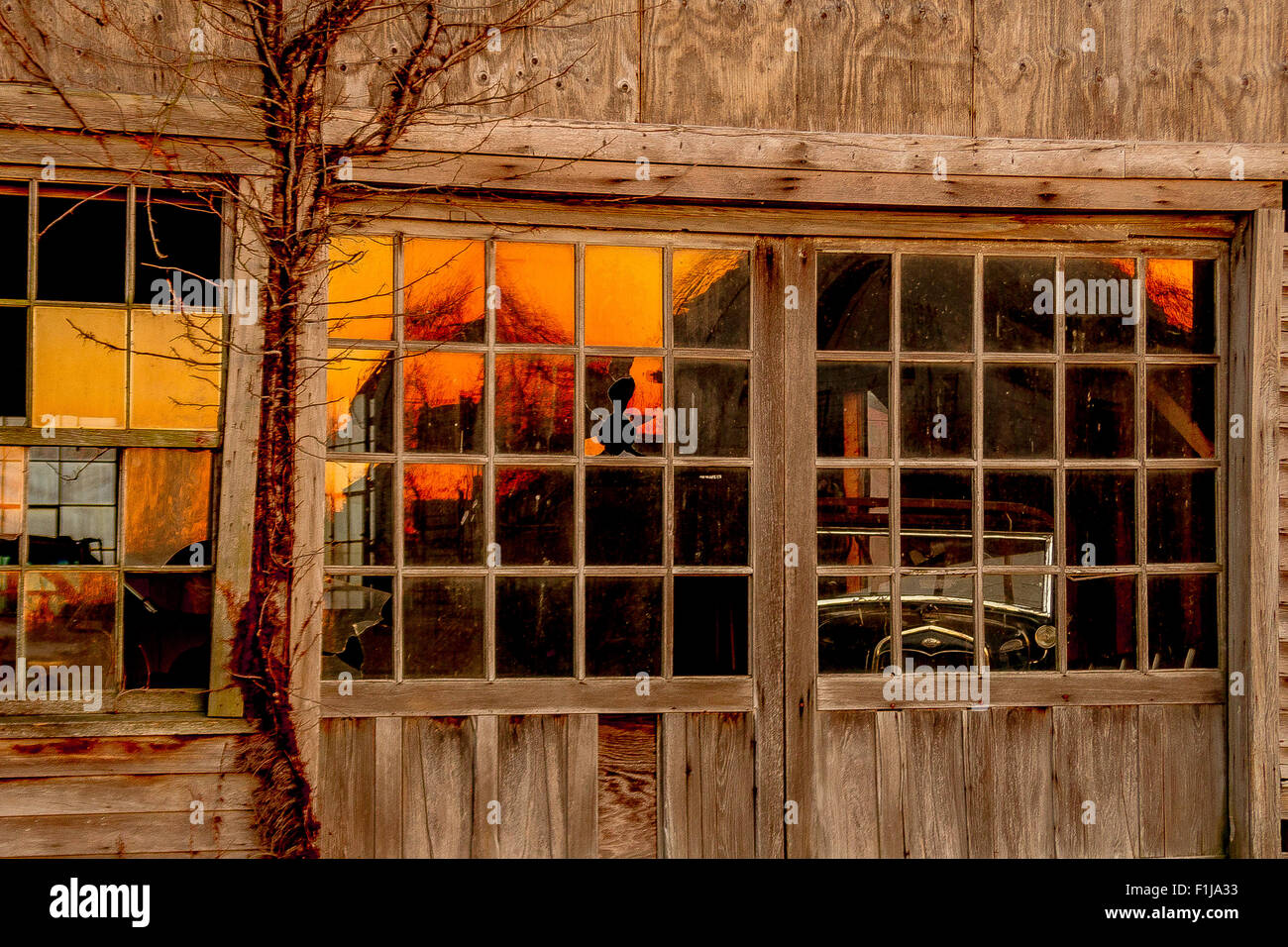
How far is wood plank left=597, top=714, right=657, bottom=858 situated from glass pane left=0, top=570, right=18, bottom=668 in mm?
2065

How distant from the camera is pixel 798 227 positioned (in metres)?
3.71

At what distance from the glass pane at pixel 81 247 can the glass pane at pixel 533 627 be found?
1.74m

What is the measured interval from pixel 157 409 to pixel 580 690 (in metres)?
1.81

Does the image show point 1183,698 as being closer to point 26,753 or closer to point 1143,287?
point 1143,287

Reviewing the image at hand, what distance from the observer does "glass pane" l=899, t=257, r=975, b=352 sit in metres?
3.80

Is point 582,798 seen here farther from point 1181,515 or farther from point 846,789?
point 1181,515

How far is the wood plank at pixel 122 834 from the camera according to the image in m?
3.33

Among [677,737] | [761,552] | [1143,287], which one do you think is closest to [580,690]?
[677,737]

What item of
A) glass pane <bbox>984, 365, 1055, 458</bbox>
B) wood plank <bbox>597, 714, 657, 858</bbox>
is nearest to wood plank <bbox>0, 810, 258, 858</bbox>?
wood plank <bbox>597, 714, 657, 858</bbox>

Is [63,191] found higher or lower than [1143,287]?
higher

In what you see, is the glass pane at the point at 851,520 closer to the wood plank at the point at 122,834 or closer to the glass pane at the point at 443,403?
the glass pane at the point at 443,403

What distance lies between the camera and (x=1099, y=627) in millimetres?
3824

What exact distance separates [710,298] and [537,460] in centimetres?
91

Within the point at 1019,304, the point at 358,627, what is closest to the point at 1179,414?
the point at 1019,304
